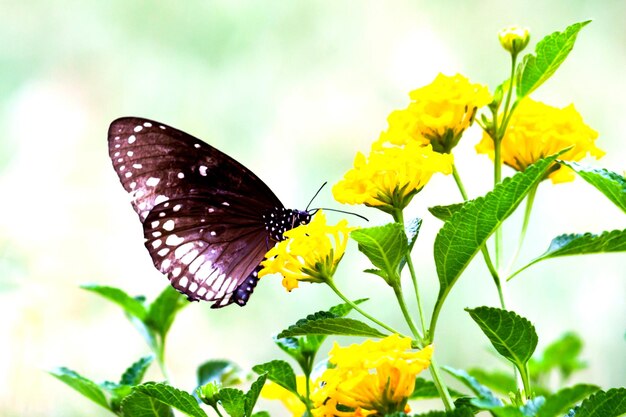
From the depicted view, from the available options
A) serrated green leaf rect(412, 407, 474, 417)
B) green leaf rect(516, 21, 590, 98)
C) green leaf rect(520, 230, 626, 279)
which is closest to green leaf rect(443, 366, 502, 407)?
A: serrated green leaf rect(412, 407, 474, 417)

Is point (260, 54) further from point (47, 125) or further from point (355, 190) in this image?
point (355, 190)

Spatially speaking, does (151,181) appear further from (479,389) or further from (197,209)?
(479,389)

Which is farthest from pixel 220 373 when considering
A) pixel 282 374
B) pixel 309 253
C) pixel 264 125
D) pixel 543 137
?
pixel 264 125

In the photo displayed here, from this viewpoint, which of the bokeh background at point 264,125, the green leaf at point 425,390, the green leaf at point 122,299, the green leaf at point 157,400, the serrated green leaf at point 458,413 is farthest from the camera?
the bokeh background at point 264,125

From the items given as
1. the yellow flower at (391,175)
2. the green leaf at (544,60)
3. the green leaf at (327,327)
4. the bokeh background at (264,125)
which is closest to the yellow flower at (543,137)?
the green leaf at (544,60)

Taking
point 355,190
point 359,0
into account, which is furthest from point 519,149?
point 359,0

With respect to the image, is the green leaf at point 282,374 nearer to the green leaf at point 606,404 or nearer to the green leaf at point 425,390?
the green leaf at point 425,390
